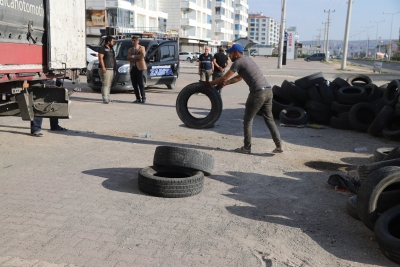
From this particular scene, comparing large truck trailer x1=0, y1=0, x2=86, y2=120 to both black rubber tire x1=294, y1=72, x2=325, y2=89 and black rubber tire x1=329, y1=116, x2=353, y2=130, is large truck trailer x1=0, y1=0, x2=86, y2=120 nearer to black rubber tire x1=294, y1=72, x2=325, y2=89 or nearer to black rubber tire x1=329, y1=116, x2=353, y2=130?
black rubber tire x1=294, y1=72, x2=325, y2=89

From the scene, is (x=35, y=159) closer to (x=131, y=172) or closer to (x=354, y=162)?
(x=131, y=172)

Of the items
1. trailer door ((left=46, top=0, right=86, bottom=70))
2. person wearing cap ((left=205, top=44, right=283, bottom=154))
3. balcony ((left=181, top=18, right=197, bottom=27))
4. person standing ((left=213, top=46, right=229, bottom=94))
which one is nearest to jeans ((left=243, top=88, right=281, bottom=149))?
person wearing cap ((left=205, top=44, right=283, bottom=154))

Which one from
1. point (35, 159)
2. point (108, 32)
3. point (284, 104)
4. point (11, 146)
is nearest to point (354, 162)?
point (284, 104)

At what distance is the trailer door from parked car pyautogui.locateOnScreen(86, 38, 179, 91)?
8.17 meters

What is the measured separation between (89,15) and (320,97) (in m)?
51.7

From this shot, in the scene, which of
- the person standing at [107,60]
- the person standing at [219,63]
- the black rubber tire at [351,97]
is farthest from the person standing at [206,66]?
the black rubber tire at [351,97]

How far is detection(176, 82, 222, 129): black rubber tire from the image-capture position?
989cm

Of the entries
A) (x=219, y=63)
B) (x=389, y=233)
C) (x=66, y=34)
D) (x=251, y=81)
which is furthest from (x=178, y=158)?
(x=219, y=63)

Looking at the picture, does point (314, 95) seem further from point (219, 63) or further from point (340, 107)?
point (219, 63)

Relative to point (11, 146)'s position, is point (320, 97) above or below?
above

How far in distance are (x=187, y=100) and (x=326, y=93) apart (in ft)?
13.4

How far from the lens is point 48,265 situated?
12.4 ft

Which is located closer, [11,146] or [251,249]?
[251,249]

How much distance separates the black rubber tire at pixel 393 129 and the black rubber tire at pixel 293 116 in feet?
6.70
